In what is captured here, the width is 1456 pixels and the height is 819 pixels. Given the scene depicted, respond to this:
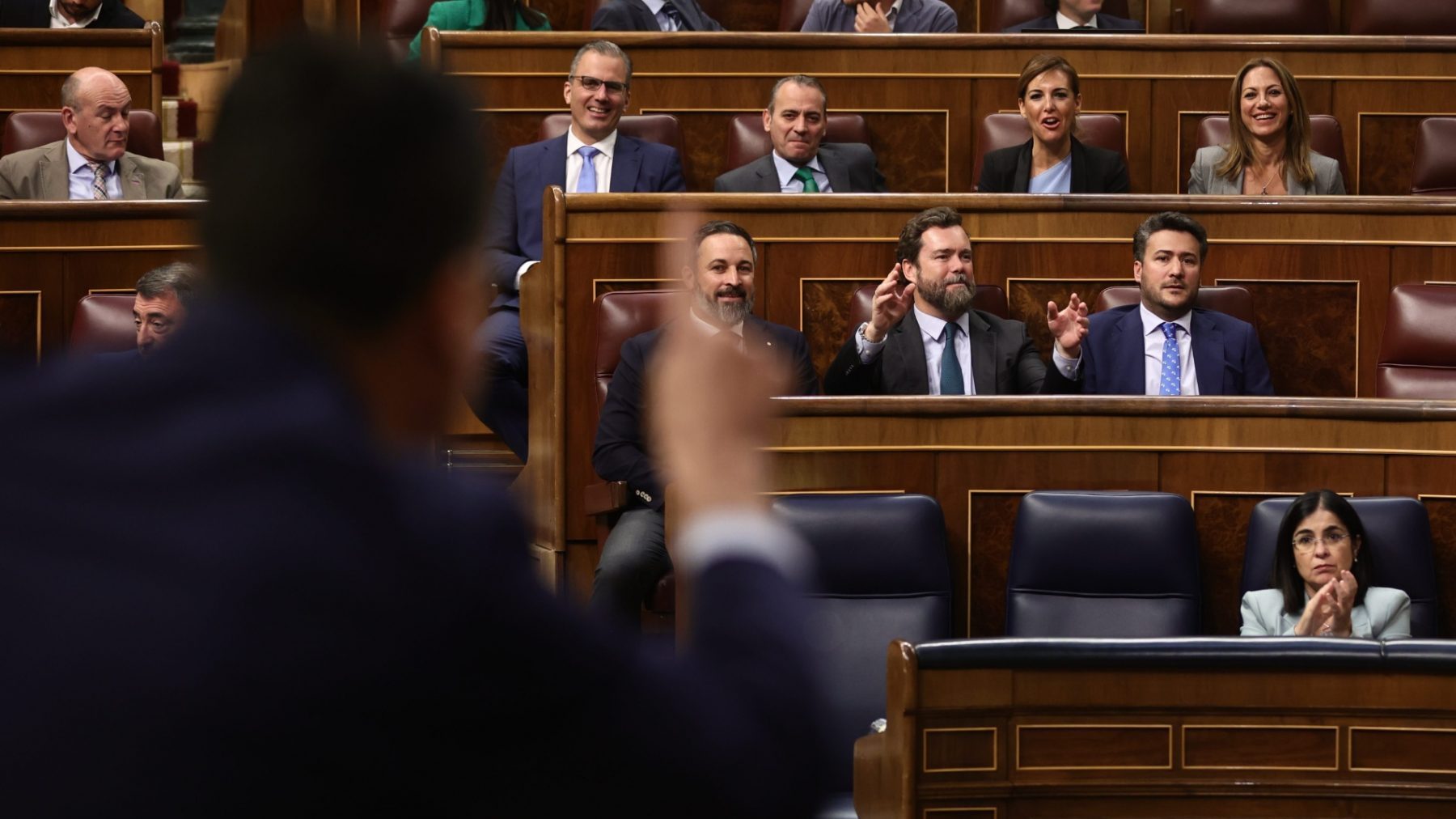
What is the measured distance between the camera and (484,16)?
350 centimetres

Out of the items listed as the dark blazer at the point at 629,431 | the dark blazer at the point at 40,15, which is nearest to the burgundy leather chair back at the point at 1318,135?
the dark blazer at the point at 629,431

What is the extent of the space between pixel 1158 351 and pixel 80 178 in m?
1.81

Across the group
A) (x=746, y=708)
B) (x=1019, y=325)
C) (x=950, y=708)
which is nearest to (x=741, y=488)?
(x=746, y=708)

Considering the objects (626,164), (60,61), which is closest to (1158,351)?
(626,164)

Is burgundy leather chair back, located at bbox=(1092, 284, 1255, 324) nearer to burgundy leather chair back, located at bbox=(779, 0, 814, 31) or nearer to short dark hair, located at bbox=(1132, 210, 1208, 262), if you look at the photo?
short dark hair, located at bbox=(1132, 210, 1208, 262)

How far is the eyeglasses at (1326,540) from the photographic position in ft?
6.57

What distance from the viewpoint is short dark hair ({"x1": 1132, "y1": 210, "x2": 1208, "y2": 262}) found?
2.54 metres

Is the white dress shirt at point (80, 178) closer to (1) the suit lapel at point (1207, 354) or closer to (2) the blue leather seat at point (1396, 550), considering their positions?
(1) the suit lapel at point (1207, 354)

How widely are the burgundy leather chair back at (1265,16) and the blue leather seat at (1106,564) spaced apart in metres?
1.93

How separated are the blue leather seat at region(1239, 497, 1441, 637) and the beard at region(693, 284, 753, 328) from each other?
29.5 inches

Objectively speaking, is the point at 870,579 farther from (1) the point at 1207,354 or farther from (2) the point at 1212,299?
(2) the point at 1212,299

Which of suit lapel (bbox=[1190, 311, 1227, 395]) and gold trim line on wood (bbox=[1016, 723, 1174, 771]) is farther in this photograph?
suit lapel (bbox=[1190, 311, 1227, 395])

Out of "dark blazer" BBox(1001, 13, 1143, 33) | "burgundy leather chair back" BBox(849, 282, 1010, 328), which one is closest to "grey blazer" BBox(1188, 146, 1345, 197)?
"burgundy leather chair back" BBox(849, 282, 1010, 328)

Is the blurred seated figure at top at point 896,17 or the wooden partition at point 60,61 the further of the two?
the blurred seated figure at top at point 896,17
